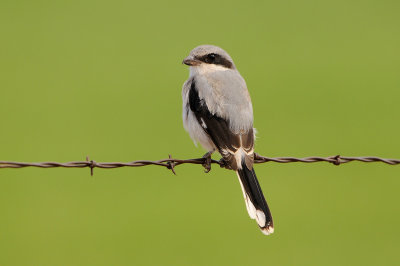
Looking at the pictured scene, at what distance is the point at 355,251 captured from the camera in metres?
7.75

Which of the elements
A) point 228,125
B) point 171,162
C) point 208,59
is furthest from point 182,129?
point 171,162

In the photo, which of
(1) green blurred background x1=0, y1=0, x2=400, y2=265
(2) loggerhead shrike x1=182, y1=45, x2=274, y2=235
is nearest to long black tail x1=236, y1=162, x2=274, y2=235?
(2) loggerhead shrike x1=182, y1=45, x2=274, y2=235

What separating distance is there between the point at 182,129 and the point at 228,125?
15.5 ft

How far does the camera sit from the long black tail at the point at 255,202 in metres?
5.18

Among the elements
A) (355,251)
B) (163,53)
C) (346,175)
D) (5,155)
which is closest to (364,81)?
(346,175)

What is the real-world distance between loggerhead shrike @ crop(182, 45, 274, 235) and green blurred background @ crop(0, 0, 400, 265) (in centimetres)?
230

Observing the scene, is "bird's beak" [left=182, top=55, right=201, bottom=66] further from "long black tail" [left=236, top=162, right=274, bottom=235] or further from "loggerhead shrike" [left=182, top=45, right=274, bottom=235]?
"long black tail" [left=236, top=162, right=274, bottom=235]

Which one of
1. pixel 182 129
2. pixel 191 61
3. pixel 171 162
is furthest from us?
pixel 182 129

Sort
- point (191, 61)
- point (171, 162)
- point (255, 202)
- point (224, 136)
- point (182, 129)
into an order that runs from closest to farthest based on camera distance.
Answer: point (171, 162) < point (255, 202) < point (224, 136) < point (191, 61) < point (182, 129)

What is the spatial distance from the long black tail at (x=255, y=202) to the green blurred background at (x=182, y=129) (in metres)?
2.30

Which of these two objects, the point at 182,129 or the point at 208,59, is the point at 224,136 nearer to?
the point at 208,59

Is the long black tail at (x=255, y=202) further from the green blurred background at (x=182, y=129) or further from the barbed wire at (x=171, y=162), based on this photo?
the green blurred background at (x=182, y=129)

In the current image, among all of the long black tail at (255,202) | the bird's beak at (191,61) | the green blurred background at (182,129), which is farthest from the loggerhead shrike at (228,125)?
the green blurred background at (182,129)

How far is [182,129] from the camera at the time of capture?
1011 cm
